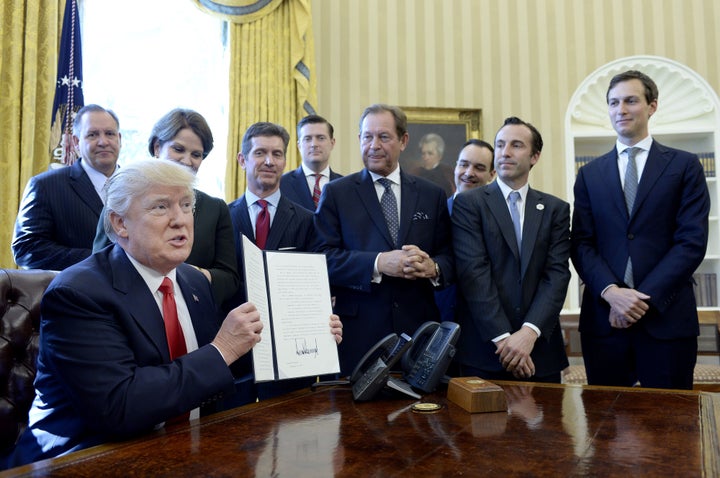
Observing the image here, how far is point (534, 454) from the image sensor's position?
1351mm

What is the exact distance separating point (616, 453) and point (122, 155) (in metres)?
5.25

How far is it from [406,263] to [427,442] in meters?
1.36

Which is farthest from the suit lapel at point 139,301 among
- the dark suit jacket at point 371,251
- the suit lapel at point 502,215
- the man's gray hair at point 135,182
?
the suit lapel at point 502,215

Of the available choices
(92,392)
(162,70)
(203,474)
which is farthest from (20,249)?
(162,70)

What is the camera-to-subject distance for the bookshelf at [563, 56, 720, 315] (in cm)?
655

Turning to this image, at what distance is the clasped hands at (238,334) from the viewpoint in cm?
177

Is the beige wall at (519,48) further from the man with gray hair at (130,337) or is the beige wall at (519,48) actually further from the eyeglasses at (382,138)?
the man with gray hair at (130,337)

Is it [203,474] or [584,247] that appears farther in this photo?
[584,247]

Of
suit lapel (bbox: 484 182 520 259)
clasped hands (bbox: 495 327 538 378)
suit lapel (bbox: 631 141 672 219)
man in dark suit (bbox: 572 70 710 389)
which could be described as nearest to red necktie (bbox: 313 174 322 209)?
suit lapel (bbox: 484 182 520 259)

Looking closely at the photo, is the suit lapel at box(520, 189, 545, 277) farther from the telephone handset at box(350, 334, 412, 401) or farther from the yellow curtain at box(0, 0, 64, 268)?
the yellow curtain at box(0, 0, 64, 268)

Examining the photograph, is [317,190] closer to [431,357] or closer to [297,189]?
[297,189]

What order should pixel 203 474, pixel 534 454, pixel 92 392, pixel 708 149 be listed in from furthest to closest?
pixel 708 149 < pixel 92 392 < pixel 534 454 < pixel 203 474

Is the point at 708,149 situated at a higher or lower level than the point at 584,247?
higher

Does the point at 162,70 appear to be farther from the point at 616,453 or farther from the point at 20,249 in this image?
the point at 616,453
